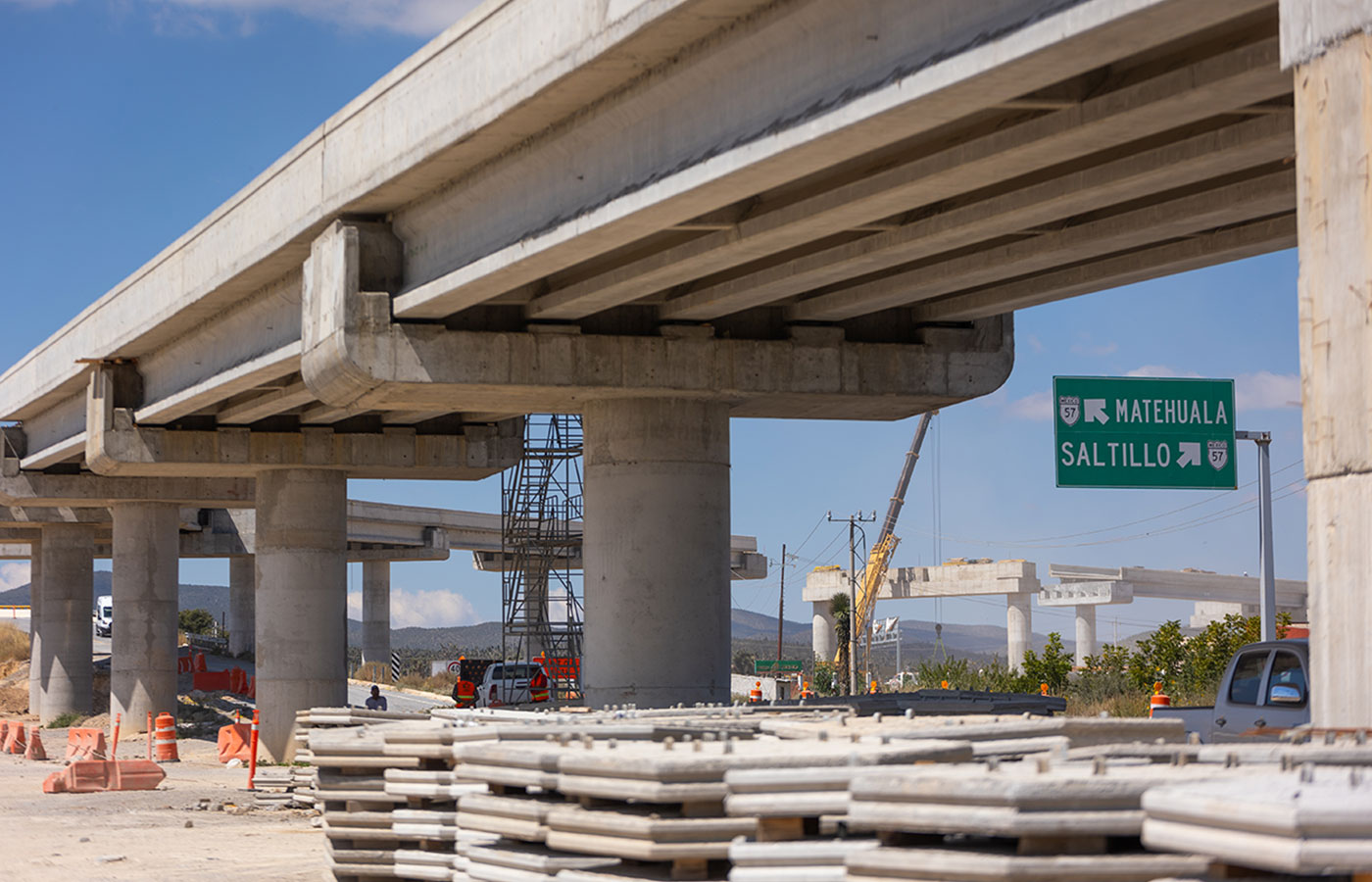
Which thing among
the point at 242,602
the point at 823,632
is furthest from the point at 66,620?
the point at 823,632

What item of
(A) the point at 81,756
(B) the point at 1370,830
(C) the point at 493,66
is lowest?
(A) the point at 81,756

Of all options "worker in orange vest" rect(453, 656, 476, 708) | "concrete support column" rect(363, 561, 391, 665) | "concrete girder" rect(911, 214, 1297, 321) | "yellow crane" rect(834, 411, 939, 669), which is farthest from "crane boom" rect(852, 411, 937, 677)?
"concrete girder" rect(911, 214, 1297, 321)

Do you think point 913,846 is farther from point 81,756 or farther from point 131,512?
point 131,512

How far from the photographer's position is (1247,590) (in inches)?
3428

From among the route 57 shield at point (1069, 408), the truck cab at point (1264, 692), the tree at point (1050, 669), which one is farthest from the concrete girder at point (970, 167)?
the tree at point (1050, 669)

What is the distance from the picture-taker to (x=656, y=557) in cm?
1895

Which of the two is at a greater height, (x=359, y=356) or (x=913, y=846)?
(x=359, y=356)

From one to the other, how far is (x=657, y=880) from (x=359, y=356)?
36.5 feet

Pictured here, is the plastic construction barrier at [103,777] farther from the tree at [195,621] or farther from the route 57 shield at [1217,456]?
the tree at [195,621]

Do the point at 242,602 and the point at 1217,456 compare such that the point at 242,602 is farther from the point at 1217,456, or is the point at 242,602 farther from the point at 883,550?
the point at 1217,456

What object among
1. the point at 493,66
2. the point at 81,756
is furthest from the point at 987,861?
the point at 81,756

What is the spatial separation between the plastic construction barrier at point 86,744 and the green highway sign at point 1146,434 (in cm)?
1811

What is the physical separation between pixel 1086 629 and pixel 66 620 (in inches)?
1763

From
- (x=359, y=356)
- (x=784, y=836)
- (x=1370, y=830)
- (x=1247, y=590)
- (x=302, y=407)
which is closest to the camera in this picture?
(x=1370, y=830)
